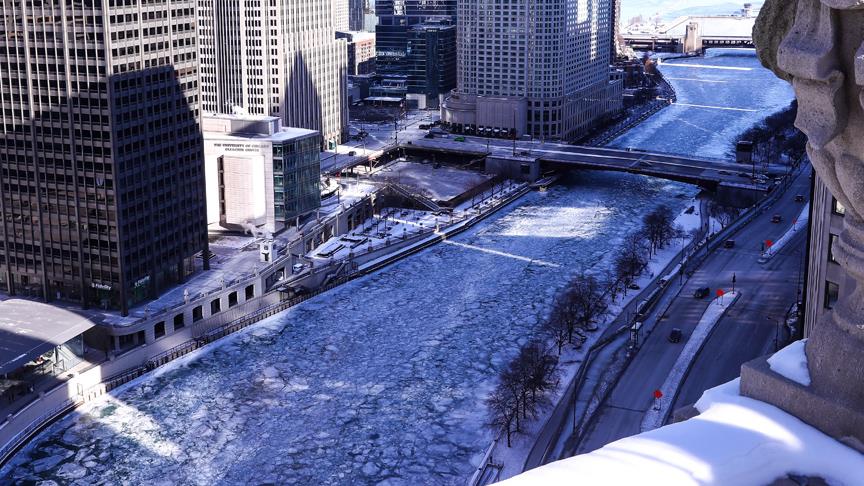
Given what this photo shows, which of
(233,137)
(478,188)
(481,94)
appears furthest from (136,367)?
(481,94)

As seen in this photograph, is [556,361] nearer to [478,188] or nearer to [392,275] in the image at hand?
[392,275]

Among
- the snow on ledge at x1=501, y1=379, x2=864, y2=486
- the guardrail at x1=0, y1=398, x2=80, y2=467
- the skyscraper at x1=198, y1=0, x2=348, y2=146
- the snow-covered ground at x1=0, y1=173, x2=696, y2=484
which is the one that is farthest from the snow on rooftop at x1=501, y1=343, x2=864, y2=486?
the skyscraper at x1=198, y1=0, x2=348, y2=146

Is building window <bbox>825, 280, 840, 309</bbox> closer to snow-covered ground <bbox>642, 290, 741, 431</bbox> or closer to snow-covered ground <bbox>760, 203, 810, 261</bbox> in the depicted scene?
snow-covered ground <bbox>642, 290, 741, 431</bbox>

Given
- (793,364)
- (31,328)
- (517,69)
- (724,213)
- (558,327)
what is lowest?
(558,327)

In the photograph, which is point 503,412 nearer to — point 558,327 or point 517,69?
point 558,327

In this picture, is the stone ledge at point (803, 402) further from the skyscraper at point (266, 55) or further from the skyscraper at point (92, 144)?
the skyscraper at point (266, 55)

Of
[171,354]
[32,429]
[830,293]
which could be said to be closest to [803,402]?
[830,293]
